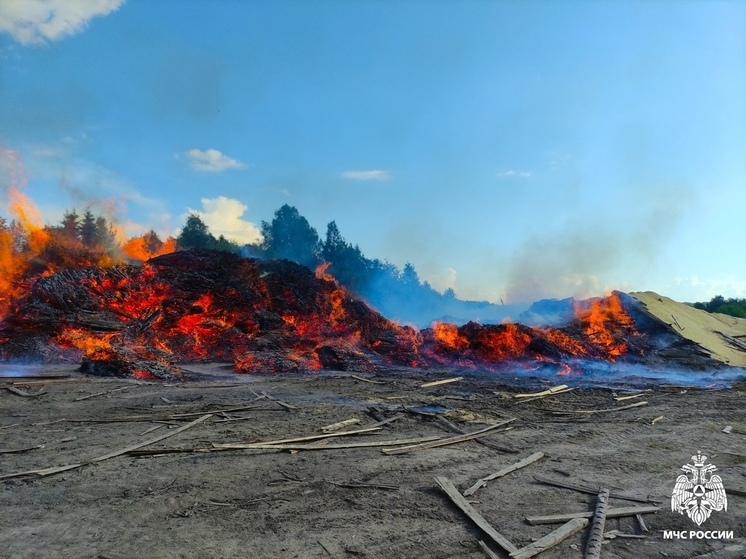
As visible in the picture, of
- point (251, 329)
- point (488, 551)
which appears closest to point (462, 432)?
point (488, 551)

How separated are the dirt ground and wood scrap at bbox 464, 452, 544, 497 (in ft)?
0.25

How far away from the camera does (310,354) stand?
17203mm

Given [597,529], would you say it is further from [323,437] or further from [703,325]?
[703,325]

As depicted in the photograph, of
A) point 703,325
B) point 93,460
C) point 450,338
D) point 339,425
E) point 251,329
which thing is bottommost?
point 93,460

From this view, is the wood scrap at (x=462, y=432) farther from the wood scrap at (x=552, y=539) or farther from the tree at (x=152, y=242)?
the tree at (x=152, y=242)

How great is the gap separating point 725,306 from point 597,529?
39258 mm

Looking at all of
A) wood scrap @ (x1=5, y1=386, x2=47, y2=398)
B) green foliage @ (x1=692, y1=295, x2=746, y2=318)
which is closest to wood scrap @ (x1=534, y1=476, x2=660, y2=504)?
wood scrap @ (x1=5, y1=386, x2=47, y2=398)

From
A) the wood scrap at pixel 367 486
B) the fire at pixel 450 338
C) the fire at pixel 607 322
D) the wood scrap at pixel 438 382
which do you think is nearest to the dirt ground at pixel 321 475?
the wood scrap at pixel 367 486

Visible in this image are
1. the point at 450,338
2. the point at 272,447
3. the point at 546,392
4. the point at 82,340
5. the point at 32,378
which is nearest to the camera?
the point at 272,447

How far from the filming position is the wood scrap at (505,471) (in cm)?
527

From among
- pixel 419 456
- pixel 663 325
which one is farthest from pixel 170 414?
pixel 663 325

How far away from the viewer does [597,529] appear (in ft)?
14.3

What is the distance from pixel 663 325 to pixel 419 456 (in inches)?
828

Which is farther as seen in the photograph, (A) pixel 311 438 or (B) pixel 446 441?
(B) pixel 446 441
